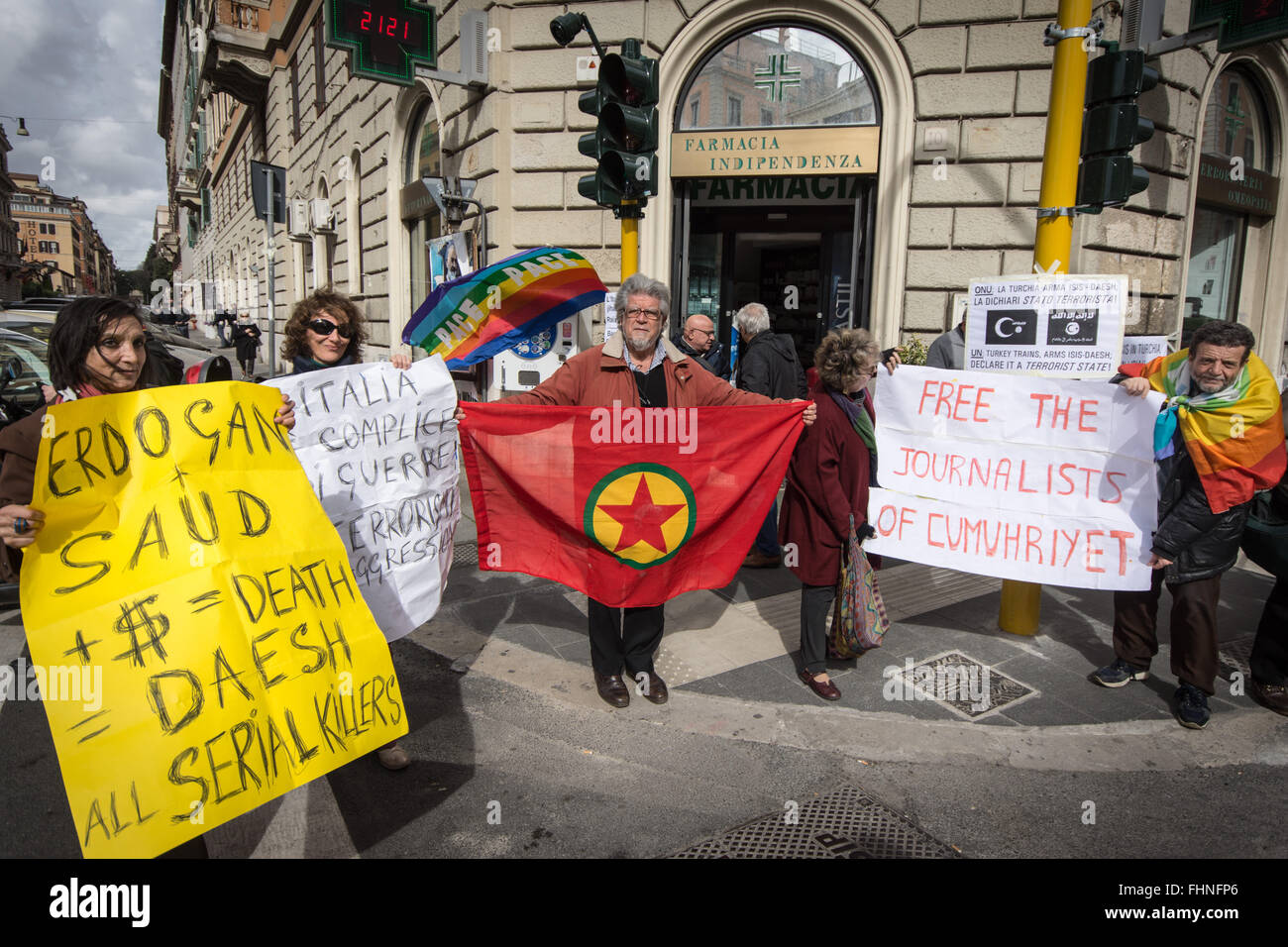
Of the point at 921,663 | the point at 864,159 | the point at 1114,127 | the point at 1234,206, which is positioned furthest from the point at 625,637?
the point at 1234,206

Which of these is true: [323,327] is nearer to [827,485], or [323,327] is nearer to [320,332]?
[320,332]

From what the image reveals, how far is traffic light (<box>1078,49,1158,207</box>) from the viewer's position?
14.2ft

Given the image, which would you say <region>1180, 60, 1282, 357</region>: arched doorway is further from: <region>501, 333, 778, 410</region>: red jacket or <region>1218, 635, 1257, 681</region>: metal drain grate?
<region>501, 333, 778, 410</region>: red jacket

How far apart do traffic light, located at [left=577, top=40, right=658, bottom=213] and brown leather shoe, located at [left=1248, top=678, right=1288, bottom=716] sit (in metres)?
4.50

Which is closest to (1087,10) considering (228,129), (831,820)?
(831,820)

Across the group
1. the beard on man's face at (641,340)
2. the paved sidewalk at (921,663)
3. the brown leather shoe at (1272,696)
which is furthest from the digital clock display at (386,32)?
the brown leather shoe at (1272,696)

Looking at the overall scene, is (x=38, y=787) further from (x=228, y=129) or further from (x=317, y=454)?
(x=228, y=129)

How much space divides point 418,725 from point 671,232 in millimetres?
7777

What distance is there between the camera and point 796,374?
660cm

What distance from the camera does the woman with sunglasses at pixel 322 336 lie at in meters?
3.50

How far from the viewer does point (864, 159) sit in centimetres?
935

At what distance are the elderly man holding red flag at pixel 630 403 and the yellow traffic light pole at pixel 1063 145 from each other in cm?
193

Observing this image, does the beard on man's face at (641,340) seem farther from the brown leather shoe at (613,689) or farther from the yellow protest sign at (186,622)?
the yellow protest sign at (186,622)

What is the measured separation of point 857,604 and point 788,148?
7.15 metres
